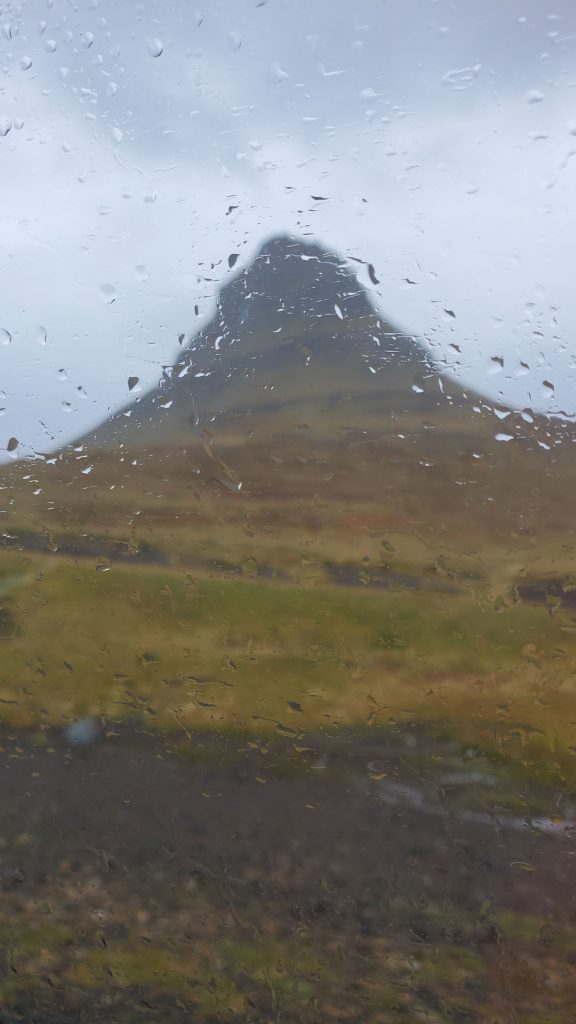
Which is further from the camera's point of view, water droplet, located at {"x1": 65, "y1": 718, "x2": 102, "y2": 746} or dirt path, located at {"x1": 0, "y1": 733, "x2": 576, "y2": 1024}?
water droplet, located at {"x1": 65, "y1": 718, "x2": 102, "y2": 746}

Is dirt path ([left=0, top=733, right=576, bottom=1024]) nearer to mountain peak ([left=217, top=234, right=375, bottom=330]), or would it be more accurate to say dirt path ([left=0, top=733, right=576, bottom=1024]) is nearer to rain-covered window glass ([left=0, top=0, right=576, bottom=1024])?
rain-covered window glass ([left=0, top=0, right=576, bottom=1024])

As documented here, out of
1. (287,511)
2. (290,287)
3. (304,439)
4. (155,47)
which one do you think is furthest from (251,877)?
(155,47)

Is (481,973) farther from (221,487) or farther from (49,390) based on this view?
(49,390)

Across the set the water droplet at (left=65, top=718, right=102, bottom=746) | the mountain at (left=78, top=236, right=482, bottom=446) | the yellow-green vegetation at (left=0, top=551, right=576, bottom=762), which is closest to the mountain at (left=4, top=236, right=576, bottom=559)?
the mountain at (left=78, top=236, right=482, bottom=446)

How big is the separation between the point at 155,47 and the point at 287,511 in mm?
815

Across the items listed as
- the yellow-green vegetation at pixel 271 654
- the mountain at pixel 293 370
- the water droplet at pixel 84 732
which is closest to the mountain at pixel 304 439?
the mountain at pixel 293 370

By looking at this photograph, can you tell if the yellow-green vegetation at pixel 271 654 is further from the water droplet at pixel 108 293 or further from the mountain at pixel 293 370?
the water droplet at pixel 108 293

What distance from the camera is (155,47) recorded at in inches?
48.0

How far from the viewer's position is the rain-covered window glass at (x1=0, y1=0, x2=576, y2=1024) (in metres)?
1.10

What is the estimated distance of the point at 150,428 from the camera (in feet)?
4.09

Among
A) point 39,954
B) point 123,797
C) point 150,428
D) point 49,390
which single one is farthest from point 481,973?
point 49,390

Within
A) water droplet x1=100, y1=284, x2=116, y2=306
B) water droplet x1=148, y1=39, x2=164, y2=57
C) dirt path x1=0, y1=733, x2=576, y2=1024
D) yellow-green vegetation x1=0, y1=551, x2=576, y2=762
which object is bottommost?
dirt path x1=0, y1=733, x2=576, y2=1024

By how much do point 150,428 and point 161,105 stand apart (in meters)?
0.54

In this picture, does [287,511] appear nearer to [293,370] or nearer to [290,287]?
[293,370]
